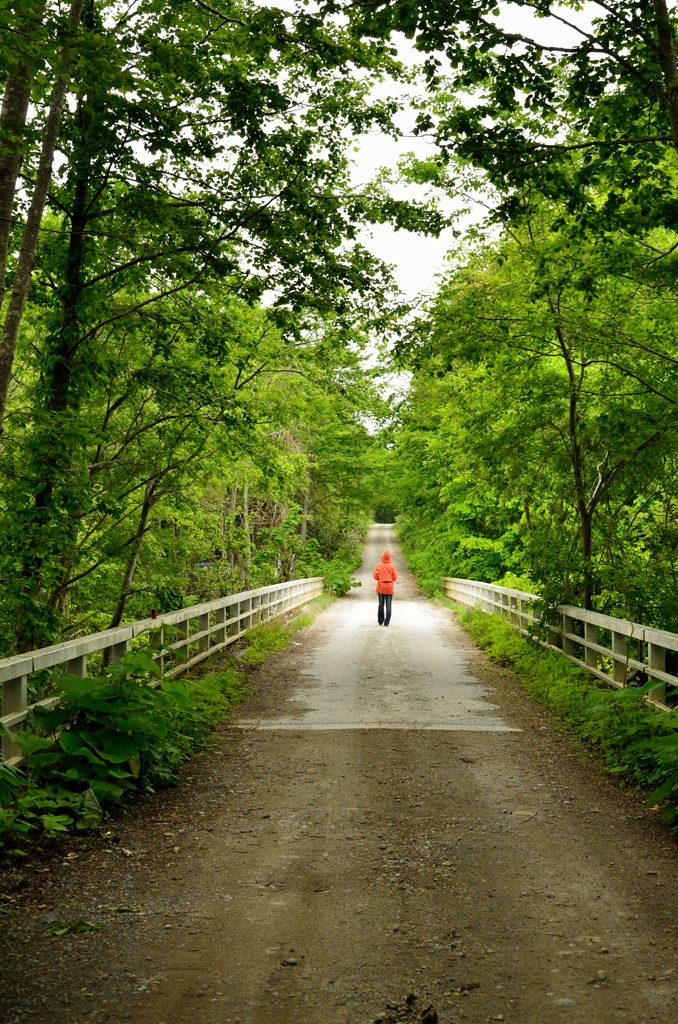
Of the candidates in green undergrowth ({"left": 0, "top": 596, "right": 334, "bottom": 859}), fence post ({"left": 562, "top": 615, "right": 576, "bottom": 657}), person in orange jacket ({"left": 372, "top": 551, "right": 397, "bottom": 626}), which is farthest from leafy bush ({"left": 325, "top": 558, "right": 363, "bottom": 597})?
green undergrowth ({"left": 0, "top": 596, "right": 334, "bottom": 859})

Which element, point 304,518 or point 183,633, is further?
point 304,518

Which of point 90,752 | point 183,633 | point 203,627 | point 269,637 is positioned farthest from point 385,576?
point 90,752

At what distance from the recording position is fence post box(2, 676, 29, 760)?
17.2ft

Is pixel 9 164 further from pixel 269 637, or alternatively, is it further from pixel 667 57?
pixel 269 637

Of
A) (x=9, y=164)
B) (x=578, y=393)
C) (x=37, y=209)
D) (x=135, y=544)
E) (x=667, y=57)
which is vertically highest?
(x=667, y=57)

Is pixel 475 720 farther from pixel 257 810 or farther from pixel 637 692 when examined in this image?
pixel 257 810

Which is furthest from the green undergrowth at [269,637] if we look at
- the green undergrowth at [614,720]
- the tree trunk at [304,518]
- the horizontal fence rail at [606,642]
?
the tree trunk at [304,518]

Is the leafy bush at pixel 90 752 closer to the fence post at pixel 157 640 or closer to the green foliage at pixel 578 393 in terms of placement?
the fence post at pixel 157 640

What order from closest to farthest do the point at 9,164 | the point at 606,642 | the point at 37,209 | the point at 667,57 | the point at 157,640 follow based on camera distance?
1. the point at 667,57
2. the point at 9,164
3. the point at 37,209
4. the point at 157,640
5. the point at 606,642

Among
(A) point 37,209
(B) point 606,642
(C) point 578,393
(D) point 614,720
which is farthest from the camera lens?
(B) point 606,642

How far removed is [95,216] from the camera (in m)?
9.01

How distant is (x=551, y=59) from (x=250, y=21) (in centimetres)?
293

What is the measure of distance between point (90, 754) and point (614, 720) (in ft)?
15.5

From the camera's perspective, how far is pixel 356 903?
4.31 m
